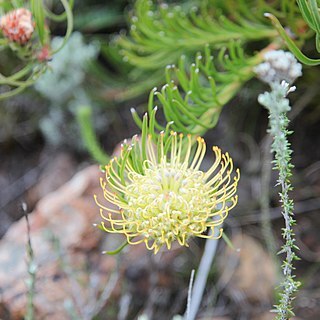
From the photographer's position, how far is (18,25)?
101cm

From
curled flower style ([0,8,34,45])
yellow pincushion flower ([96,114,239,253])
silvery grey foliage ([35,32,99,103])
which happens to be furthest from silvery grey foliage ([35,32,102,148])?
yellow pincushion flower ([96,114,239,253])

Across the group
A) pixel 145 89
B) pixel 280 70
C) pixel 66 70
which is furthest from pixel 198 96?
pixel 66 70

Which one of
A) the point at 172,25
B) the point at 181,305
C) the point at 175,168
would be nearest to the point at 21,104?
the point at 172,25

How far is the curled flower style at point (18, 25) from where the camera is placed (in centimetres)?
101

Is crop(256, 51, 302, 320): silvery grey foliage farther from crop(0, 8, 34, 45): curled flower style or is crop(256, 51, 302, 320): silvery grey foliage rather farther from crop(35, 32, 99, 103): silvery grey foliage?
crop(35, 32, 99, 103): silvery grey foliage

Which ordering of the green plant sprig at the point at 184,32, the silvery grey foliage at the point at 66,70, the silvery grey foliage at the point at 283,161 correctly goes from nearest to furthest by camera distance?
the silvery grey foliage at the point at 283,161 < the green plant sprig at the point at 184,32 < the silvery grey foliage at the point at 66,70

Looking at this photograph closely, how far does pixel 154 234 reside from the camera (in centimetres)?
79

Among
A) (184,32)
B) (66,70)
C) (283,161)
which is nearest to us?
(283,161)

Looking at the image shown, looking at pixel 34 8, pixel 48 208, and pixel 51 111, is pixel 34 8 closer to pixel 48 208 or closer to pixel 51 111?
pixel 48 208

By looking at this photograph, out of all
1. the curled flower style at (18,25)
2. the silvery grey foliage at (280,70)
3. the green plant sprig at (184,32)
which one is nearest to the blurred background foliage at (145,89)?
the green plant sprig at (184,32)

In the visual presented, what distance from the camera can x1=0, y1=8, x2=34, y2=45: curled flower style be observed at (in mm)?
1009

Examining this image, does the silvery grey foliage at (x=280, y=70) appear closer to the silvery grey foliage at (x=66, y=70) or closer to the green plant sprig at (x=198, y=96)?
the green plant sprig at (x=198, y=96)

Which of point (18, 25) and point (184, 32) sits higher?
point (18, 25)

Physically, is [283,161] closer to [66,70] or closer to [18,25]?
[18,25]
